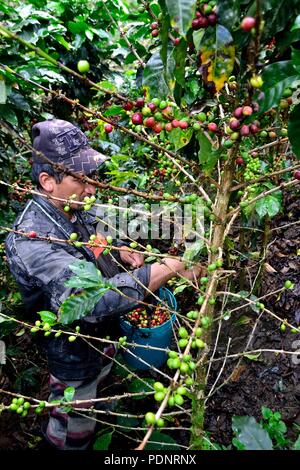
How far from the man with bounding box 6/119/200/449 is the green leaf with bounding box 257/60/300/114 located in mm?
919

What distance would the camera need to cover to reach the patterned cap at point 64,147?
6.78 feet

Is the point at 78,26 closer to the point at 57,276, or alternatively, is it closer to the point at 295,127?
the point at 57,276

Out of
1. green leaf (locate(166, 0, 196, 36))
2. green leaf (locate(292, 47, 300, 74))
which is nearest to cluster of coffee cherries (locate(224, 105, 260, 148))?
green leaf (locate(292, 47, 300, 74))

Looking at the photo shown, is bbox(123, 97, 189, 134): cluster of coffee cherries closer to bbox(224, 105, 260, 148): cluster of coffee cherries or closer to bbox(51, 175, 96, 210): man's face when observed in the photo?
bbox(224, 105, 260, 148): cluster of coffee cherries

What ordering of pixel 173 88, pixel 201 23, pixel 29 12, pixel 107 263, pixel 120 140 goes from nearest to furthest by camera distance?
pixel 201 23 → pixel 173 88 → pixel 107 263 → pixel 29 12 → pixel 120 140

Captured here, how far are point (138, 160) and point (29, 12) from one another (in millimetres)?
1313

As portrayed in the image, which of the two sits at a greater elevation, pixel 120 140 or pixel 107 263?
pixel 120 140

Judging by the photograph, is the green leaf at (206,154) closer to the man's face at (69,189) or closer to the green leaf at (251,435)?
the green leaf at (251,435)

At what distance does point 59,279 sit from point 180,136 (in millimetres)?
875

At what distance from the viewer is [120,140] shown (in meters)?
3.37

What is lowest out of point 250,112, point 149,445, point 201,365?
point 149,445

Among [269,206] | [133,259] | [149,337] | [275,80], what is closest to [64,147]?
[133,259]
